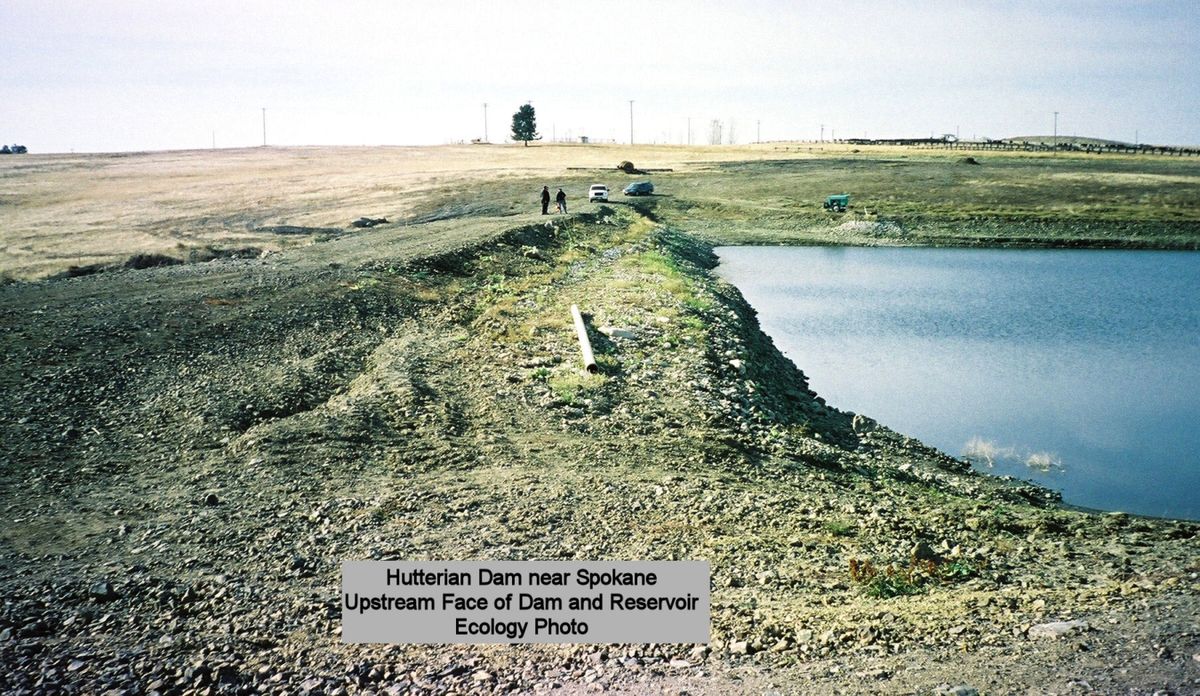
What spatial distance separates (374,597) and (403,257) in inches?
849

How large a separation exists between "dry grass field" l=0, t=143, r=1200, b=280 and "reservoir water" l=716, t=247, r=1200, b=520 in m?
10.9

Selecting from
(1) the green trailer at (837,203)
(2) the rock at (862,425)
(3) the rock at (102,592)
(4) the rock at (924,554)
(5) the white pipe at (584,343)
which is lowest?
(2) the rock at (862,425)

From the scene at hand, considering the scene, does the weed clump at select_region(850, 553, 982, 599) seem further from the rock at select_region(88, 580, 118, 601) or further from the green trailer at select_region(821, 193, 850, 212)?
the green trailer at select_region(821, 193, 850, 212)

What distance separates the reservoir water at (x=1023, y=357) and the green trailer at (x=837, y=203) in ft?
48.6

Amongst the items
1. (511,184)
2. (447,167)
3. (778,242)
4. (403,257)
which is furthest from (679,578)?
(447,167)

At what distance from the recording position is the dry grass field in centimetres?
4531

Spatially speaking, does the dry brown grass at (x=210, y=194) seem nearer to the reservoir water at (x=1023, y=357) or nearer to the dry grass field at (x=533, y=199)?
the dry grass field at (x=533, y=199)

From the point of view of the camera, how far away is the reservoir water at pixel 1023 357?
17.1 meters

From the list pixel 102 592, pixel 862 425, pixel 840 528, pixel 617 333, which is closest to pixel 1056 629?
pixel 840 528

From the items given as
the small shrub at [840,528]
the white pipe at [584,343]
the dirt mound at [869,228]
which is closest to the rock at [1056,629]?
the small shrub at [840,528]

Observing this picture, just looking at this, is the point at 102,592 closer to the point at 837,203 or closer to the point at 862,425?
the point at 862,425

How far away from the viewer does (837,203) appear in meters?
63.5

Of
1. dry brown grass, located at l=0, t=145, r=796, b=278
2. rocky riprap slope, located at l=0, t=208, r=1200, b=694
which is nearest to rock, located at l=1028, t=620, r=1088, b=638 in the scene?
rocky riprap slope, located at l=0, t=208, r=1200, b=694

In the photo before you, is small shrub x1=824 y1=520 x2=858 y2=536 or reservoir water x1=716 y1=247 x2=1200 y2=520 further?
reservoir water x1=716 y1=247 x2=1200 y2=520
